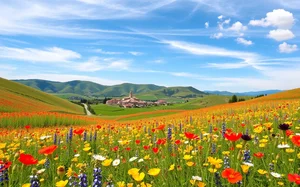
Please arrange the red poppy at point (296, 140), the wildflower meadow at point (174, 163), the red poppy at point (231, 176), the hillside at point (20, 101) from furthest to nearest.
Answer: the hillside at point (20, 101) < the red poppy at point (296, 140) < the wildflower meadow at point (174, 163) < the red poppy at point (231, 176)

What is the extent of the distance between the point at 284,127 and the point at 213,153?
1440mm

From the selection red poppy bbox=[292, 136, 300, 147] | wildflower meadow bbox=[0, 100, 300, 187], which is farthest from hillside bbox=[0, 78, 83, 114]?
red poppy bbox=[292, 136, 300, 147]

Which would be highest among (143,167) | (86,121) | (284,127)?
(284,127)

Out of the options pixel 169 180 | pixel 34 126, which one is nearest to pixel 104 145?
pixel 169 180

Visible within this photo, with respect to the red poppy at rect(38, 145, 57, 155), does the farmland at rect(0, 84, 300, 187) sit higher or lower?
lower

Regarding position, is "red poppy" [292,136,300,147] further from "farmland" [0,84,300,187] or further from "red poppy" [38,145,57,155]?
"red poppy" [38,145,57,155]

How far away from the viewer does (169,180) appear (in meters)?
3.20

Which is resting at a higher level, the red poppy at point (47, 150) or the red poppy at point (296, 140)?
the red poppy at point (296, 140)

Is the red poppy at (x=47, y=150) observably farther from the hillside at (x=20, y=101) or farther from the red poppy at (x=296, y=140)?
the hillside at (x=20, y=101)

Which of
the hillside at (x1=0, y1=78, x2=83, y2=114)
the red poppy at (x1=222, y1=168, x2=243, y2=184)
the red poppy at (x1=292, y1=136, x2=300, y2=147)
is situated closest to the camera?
the red poppy at (x1=222, y1=168, x2=243, y2=184)

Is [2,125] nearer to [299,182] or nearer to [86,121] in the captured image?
[86,121]

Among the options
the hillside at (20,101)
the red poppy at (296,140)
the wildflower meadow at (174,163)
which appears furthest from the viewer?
the hillside at (20,101)

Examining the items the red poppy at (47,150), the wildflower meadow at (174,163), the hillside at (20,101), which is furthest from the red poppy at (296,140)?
the hillside at (20,101)

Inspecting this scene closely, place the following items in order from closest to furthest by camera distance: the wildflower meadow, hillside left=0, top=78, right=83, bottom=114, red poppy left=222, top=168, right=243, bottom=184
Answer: red poppy left=222, top=168, right=243, bottom=184 → the wildflower meadow → hillside left=0, top=78, right=83, bottom=114
